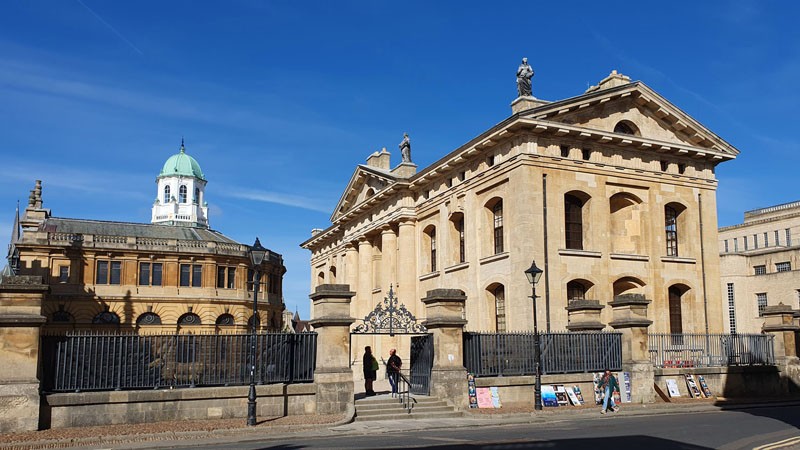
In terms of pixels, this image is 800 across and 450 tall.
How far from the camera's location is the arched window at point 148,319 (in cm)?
5828

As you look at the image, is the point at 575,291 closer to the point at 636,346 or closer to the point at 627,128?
the point at 636,346

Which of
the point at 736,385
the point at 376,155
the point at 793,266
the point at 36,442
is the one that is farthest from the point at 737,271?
the point at 36,442

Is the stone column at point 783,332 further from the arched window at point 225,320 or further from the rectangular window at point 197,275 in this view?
the rectangular window at point 197,275

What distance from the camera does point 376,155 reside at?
168 feet

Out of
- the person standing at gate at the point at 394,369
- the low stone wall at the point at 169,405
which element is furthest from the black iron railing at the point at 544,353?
the low stone wall at the point at 169,405

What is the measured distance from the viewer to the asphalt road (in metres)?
14.1

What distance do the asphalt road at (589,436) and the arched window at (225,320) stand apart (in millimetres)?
46653

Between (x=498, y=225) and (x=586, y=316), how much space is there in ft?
30.0

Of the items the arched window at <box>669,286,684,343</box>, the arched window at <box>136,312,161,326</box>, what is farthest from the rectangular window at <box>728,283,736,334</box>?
the arched window at <box>136,312,161,326</box>

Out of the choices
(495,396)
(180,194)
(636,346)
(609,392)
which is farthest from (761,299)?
(180,194)

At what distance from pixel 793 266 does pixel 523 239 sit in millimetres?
41615

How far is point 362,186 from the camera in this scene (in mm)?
48781

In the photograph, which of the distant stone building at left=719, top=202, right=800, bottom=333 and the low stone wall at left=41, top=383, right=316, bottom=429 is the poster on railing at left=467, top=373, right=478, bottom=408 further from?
the distant stone building at left=719, top=202, right=800, bottom=333

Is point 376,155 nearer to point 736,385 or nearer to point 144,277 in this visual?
point 144,277
